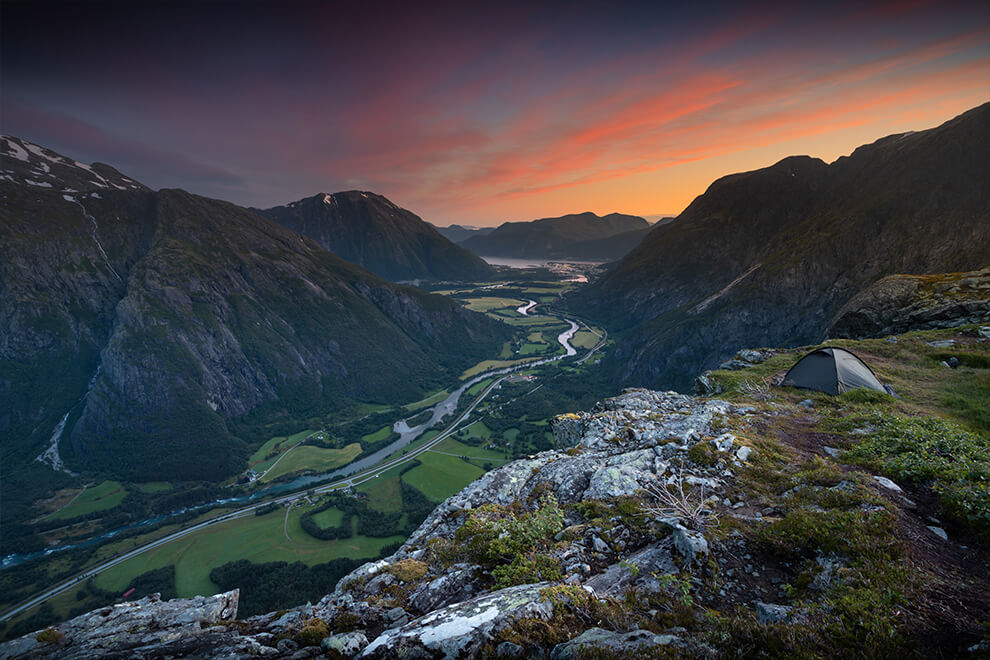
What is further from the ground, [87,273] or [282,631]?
[87,273]

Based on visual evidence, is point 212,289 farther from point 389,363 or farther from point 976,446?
point 976,446

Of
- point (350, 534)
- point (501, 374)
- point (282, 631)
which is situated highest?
point (282, 631)

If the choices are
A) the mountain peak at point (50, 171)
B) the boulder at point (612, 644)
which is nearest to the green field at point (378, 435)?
the boulder at point (612, 644)

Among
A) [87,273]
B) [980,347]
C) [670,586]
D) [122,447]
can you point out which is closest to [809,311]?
[980,347]

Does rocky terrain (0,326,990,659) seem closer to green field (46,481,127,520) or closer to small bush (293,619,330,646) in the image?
small bush (293,619,330,646)

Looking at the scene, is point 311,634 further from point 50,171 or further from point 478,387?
point 50,171

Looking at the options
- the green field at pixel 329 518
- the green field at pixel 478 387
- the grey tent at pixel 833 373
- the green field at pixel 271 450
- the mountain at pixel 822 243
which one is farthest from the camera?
the green field at pixel 478 387

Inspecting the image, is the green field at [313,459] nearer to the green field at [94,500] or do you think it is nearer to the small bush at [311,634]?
the green field at [94,500]
